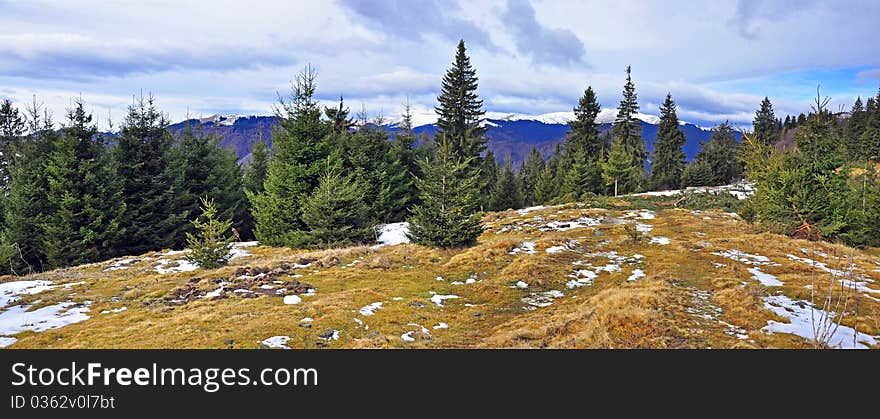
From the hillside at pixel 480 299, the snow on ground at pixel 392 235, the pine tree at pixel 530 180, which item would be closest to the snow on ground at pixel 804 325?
the hillside at pixel 480 299

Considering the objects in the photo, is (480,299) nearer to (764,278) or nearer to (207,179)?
(764,278)

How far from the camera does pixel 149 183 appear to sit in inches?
1125

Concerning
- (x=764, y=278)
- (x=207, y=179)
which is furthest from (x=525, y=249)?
(x=207, y=179)

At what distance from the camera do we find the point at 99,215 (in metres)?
24.2

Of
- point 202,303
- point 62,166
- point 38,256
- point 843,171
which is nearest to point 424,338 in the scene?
point 202,303

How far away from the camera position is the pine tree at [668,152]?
57.0 m

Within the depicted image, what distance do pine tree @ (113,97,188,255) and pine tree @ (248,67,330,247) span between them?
879 cm

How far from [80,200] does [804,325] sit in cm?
3223

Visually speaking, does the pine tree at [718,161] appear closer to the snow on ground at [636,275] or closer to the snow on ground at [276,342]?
the snow on ground at [636,275]

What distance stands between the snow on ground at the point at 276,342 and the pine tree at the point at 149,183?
974 inches

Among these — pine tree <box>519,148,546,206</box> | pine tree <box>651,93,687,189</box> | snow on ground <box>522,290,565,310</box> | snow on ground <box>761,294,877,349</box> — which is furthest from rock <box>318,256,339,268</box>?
pine tree <box>651,93,687,189</box>

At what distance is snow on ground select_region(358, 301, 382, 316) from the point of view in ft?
29.1

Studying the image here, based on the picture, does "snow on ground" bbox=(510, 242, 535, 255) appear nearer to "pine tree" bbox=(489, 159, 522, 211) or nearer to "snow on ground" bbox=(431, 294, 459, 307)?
"snow on ground" bbox=(431, 294, 459, 307)

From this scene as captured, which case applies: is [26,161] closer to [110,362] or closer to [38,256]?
[38,256]
